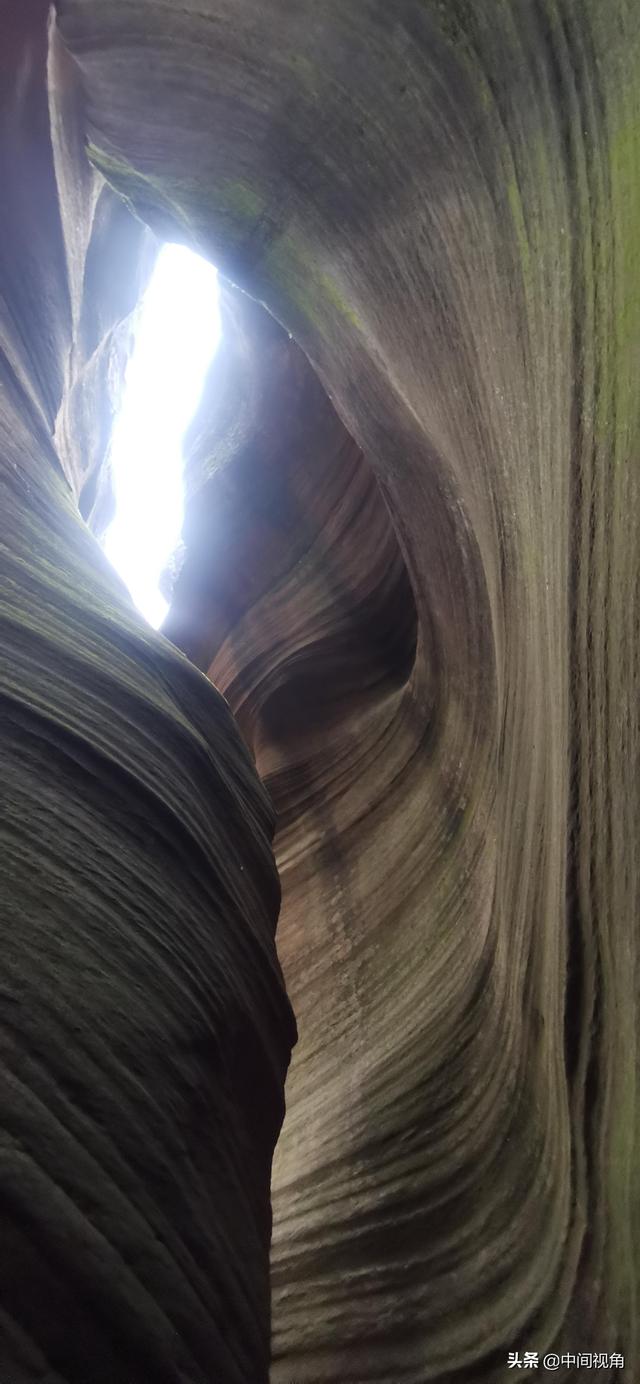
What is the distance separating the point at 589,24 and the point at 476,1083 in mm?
2563

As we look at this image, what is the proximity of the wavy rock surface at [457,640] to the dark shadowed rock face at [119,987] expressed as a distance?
2.15 feet

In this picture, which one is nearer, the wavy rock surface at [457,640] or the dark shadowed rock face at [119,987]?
the dark shadowed rock face at [119,987]

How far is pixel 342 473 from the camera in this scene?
562 centimetres

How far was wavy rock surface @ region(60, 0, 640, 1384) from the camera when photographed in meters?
1.65

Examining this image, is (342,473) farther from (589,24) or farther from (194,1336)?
(194,1336)

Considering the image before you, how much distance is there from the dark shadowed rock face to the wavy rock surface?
0.66 m

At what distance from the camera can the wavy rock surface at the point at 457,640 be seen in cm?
165

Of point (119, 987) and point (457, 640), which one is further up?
point (457, 640)

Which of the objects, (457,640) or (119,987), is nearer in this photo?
(119,987)

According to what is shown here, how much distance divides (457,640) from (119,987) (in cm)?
220

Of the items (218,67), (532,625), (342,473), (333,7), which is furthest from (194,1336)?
(342,473)

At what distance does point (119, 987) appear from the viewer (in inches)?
61.2

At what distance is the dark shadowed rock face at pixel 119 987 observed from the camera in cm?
117

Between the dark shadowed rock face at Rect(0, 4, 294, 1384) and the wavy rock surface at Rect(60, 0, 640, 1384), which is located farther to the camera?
the wavy rock surface at Rect(60, 0, 640, 1384)
